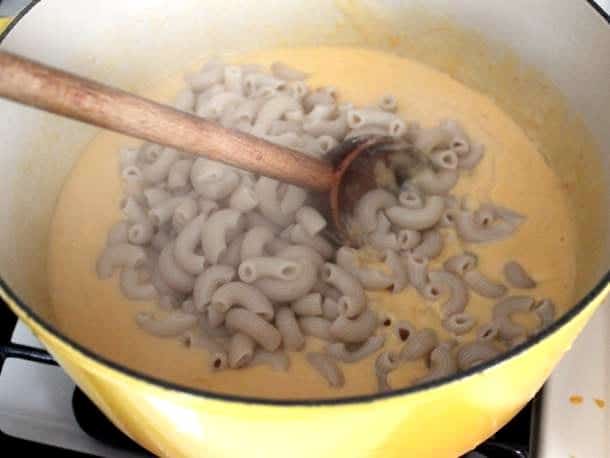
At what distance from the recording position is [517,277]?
101 cm

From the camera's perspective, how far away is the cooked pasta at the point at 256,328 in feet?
3.04

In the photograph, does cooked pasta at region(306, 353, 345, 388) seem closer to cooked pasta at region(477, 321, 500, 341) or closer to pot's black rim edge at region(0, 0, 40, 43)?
cooked pasta at region(477, 321, 500, 341)

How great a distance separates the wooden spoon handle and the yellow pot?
0.18m

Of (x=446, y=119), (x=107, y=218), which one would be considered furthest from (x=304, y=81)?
(x=107, y=218)

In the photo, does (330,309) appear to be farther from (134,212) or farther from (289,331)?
(134,212)

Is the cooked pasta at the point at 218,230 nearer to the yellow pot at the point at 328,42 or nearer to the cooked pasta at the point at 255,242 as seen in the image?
the cooked pasta at the point at 255,242

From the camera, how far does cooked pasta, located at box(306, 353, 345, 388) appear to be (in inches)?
35.8

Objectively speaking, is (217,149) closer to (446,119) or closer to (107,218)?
(107,218)

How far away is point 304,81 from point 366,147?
242 millimetres

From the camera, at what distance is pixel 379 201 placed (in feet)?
3.46

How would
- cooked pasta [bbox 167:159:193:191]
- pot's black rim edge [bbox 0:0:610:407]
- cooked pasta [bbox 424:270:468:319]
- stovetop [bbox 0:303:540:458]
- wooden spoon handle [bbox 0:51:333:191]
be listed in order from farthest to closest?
cooked pasta [bbox 167:159:193:191] → cooked pasta [bbox 424:270:468:319] → stovetop [bbox 0:303:540:458] → wooden spoon handle [bbox 0:51:333:191] → pot's black rim edge [bbox 0:0:610:407]

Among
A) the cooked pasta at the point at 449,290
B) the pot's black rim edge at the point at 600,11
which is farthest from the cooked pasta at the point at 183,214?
the pot's black rim edge at the point at 600,11

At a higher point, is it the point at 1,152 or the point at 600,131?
the point at 600,131

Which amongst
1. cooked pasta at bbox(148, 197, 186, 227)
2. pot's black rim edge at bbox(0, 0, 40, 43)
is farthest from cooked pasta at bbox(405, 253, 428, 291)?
pot's black rim edge at bbox(0, 0, 40, 43)
